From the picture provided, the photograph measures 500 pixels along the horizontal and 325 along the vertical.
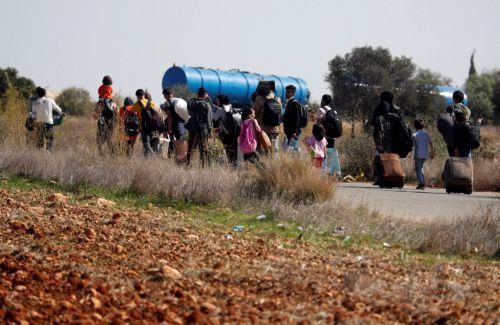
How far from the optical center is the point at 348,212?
12.6 meters

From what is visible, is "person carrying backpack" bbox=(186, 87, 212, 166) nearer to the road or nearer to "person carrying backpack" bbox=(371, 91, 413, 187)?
the road

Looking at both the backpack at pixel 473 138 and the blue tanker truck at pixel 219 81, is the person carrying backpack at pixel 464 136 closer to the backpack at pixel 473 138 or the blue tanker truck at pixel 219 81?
the backpack at pixel 473 138

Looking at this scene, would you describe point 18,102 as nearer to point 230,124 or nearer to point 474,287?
point 230,124

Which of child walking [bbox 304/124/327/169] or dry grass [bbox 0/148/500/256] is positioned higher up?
child walking [bbox 304/124/327/169]

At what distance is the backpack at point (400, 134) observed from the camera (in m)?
19.4

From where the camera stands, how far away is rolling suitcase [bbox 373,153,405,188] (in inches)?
746

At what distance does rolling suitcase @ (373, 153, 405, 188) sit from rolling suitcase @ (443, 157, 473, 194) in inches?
41.9

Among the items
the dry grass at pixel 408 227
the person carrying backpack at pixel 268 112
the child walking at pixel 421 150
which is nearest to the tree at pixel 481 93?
the child walking at pixel 421 150

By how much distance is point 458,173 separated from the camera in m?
18.3

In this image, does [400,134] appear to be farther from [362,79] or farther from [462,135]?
[362,79]

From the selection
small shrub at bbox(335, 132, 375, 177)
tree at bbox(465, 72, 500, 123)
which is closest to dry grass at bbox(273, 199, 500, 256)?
small shrub at bbox(335, 132, 375, 177)

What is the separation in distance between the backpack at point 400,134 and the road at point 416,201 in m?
0.83

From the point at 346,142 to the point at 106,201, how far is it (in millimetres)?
12488

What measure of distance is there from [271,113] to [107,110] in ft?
13.3
